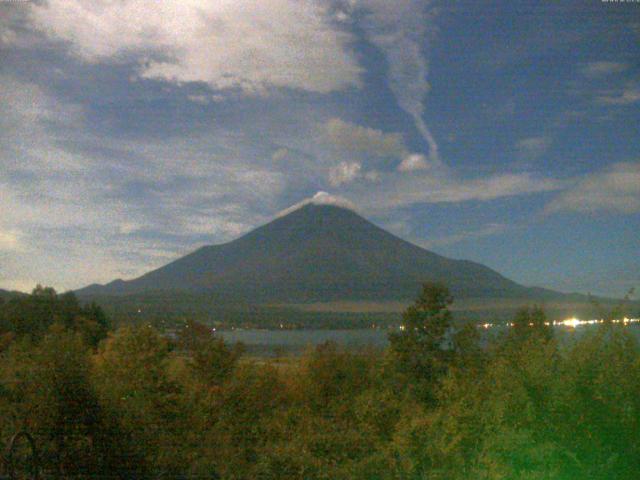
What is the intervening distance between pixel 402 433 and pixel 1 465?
5118 millimetres

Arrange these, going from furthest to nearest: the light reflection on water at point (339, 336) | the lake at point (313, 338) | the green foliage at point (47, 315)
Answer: the green foliage at point (47, 315)
the lake at point (313, 338)
the light reflection on water at point (339, 336)

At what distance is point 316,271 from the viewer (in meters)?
76.7

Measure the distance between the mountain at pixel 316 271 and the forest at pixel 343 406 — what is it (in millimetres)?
32231

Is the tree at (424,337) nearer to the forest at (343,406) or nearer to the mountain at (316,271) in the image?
the forest at (343,406)

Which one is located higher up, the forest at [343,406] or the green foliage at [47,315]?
the green foliage at [47,315]

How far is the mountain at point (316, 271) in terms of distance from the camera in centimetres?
6238

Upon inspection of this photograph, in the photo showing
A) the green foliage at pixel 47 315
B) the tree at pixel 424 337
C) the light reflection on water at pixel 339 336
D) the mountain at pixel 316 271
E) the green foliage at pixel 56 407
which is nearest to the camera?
the light reflection on water at pixel 339 336

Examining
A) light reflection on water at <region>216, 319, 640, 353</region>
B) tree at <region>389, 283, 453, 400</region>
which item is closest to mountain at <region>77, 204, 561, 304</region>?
light reflection on water at <region>216, 319, 640, 353</region>

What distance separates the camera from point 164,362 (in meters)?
17.1

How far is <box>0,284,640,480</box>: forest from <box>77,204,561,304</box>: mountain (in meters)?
32.2

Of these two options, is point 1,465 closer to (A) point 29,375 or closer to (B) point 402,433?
(A) point 29,375

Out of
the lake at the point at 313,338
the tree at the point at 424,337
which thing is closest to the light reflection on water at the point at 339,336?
the lake at the point at 313,338

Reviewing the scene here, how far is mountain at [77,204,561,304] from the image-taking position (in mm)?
62375

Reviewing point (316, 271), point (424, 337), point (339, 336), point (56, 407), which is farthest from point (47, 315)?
point (316, 271)
